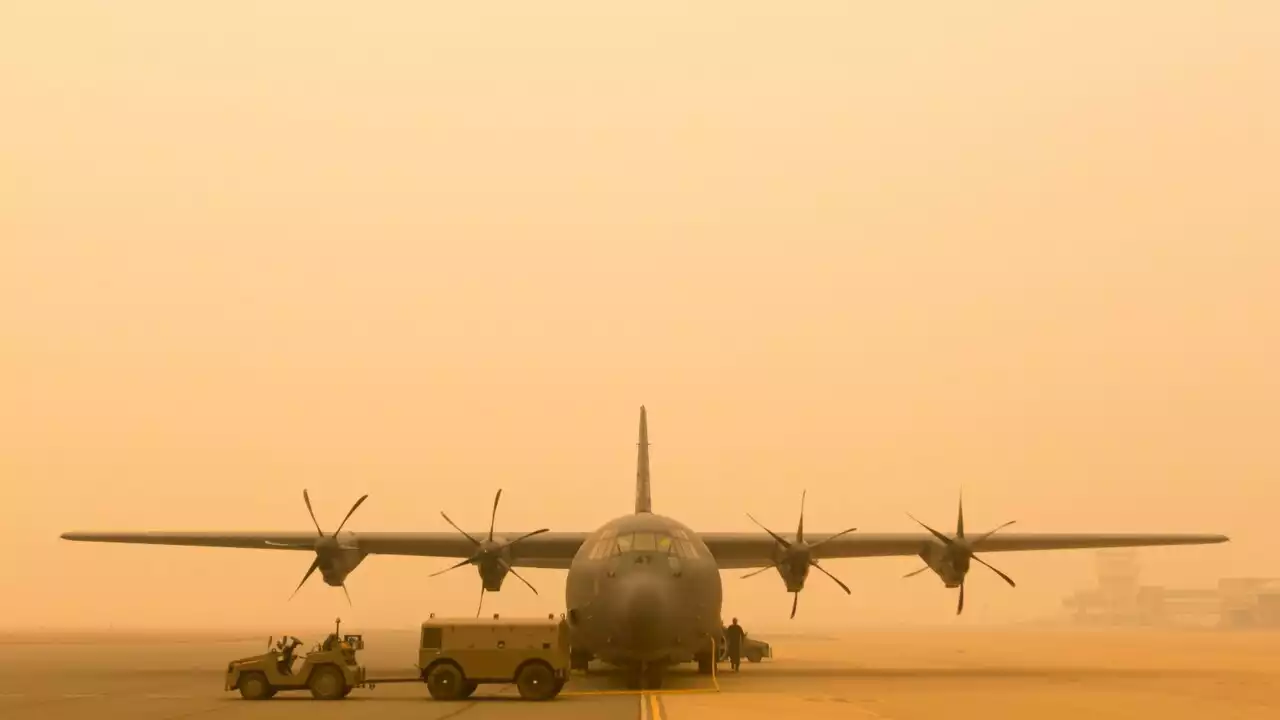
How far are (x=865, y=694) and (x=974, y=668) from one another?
14.1 metres

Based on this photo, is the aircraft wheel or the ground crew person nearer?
the aircraft wheel

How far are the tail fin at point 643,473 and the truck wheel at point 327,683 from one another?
14.1 m

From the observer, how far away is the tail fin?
36.6m

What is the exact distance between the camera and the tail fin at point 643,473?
1439 inches

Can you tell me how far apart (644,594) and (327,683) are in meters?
6.75

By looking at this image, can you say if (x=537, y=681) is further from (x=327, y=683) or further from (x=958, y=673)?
(x=958, y=673)

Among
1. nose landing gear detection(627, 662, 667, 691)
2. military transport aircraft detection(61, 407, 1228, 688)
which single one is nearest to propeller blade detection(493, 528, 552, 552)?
military transport aircraft detection(61, 407, 1228, 688)

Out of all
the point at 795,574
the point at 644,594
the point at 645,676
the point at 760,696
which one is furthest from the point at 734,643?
the point at 760,696

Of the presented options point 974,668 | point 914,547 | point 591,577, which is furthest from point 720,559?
point 591,577

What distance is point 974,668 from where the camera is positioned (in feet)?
125

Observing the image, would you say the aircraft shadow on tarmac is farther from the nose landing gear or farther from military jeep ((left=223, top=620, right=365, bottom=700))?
military jeep ((left=223, top=620, right=365, bottom=700))

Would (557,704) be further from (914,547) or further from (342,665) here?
(914,547)

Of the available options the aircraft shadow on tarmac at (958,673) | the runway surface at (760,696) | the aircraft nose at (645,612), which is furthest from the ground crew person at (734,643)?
the aircraft nose at (645,612)

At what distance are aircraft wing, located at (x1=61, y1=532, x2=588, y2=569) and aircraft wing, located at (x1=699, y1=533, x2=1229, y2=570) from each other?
517 cm
